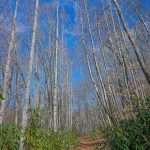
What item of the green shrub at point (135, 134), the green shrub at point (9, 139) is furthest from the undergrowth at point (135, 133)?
the green shrub at point (9, 139)

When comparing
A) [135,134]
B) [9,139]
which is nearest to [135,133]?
[135,134]

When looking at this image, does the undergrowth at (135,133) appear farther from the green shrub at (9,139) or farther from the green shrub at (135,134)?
the green shrub at (9,139)

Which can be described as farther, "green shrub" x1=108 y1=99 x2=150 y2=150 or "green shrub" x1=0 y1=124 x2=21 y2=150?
"green shrub" x1=0 y1=124 x2=21 y2=150

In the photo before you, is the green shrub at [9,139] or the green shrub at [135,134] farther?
the green shrub at [9,139]

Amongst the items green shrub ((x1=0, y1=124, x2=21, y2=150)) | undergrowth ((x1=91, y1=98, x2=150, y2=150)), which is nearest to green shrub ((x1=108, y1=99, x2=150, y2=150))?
undergrowth ((x1=91, y1=98, x2=150, y2=150))

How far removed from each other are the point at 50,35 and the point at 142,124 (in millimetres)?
12510

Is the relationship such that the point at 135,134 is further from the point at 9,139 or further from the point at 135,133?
the point at 9,139

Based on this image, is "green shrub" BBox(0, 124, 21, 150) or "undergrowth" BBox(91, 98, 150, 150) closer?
"undergrowth" BBox(91, 98, 150, 150)

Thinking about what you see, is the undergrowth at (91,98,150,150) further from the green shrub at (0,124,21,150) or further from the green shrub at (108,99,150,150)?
the green shrub at (0,124,21,150)

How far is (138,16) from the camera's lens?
19312 millimetres

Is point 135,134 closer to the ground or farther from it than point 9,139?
closer to the ground

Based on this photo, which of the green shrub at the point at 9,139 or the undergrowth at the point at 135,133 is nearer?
the undergrowth at the point at 135,133

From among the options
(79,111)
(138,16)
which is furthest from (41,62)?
(79,111)

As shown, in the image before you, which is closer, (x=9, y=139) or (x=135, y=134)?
(x=135, y=134)
